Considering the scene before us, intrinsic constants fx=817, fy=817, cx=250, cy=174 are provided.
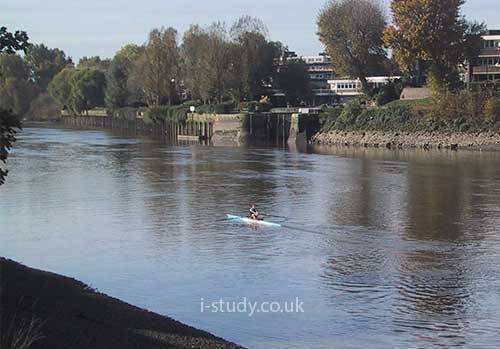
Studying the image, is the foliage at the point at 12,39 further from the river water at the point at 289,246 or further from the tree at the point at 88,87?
the tree at the point at 88,87

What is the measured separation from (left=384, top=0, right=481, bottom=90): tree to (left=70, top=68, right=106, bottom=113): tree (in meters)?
77.0

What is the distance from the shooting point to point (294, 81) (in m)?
118

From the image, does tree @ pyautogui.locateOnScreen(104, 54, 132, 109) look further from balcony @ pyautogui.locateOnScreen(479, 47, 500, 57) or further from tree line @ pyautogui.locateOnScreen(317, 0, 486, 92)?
balcony @ pyautogui.locateOnScreen(479, 47, 500, 57)

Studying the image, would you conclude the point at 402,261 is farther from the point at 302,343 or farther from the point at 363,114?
the point at 363,114

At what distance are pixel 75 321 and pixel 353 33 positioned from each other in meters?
81.4

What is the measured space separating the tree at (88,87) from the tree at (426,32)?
253 feet

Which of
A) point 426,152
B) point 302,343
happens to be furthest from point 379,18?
point 302,343

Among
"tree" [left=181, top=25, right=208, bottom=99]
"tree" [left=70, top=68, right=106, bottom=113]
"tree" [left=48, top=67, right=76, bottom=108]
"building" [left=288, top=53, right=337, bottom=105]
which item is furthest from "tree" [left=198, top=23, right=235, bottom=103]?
"tree" [left=48, top=67, right=76, bottom=108]

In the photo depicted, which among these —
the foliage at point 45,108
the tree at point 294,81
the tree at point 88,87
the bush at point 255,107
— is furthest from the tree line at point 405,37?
the foliage at point 45,108

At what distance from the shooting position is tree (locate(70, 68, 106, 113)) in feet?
488

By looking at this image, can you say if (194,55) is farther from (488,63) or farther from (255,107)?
(488,63)

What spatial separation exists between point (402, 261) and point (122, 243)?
995cm

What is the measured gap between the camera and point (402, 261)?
86.4 feet

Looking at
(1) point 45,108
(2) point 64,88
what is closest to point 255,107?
(2) point 64,88
